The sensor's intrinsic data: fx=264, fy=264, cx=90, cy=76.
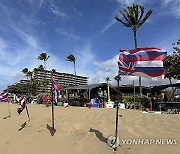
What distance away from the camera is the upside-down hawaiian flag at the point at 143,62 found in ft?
25.8

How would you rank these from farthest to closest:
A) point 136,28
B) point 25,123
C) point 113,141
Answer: point 136,28
point 25,123
point 113,141

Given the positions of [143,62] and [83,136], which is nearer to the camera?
[143,62]

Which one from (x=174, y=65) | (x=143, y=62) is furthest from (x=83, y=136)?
(x=174, y=65)

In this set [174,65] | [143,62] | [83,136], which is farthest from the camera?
[174,65]

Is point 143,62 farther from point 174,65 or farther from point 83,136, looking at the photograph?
point 174,65

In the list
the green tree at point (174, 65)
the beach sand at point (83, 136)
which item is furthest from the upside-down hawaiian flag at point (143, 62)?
the green tree at point (174, 65)

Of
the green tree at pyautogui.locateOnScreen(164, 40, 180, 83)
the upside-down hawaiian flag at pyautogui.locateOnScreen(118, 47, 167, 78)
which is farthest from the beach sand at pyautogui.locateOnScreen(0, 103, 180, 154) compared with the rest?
the green tree at pyautogui.locateOnScreen(164, 40, 180, 83)

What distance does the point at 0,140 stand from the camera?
999cm

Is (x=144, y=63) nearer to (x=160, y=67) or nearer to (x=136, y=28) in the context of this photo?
(x=160, y=67)

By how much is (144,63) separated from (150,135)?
225cm

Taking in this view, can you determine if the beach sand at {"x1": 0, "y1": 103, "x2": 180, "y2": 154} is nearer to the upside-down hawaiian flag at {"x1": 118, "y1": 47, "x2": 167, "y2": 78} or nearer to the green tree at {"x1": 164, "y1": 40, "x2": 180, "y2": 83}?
the upside-down hawaiian flag at {"x1": 118, "y1": 47, "x2": 167, "y2": 78}

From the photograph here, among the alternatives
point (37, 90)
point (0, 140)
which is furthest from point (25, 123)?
point (37, 90)

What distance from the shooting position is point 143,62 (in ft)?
26.1

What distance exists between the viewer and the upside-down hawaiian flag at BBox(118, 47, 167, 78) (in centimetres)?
787
